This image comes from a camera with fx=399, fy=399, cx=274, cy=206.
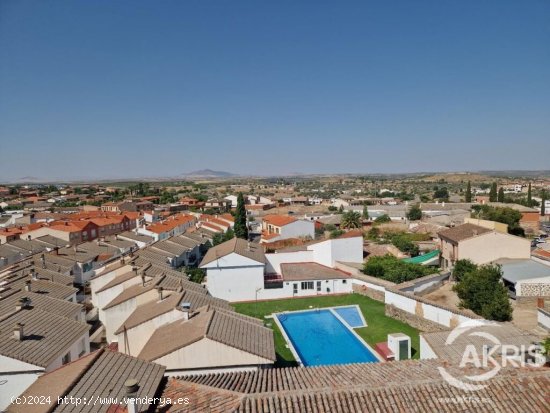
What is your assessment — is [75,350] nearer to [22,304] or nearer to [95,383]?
[22,304]

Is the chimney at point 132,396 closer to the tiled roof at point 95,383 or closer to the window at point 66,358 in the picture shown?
the tiled roof at point 95,383

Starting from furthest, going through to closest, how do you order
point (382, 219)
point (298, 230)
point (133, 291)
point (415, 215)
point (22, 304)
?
1. point (415, 215)
2. point (382, 219)
3. point (298, 230)
4. point (133, 291)
5. point (22, 304)

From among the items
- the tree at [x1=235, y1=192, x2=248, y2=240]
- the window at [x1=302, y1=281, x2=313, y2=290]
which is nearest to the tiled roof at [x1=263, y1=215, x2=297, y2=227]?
the tree at [x1=235, y1=192, x2=248, y2=240]

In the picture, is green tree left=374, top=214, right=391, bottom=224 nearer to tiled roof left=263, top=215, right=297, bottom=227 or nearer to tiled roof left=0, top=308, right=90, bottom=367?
tiled roof left=263, top=215, right=297, bottom=227

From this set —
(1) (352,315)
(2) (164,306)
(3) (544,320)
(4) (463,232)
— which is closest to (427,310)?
(1) (352,315)

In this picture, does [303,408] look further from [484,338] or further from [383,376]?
[484,338]

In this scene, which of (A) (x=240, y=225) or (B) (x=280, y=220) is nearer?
(A) (x=240, y=225)

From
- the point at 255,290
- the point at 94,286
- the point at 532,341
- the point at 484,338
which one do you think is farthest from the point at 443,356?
the point at 94,286
